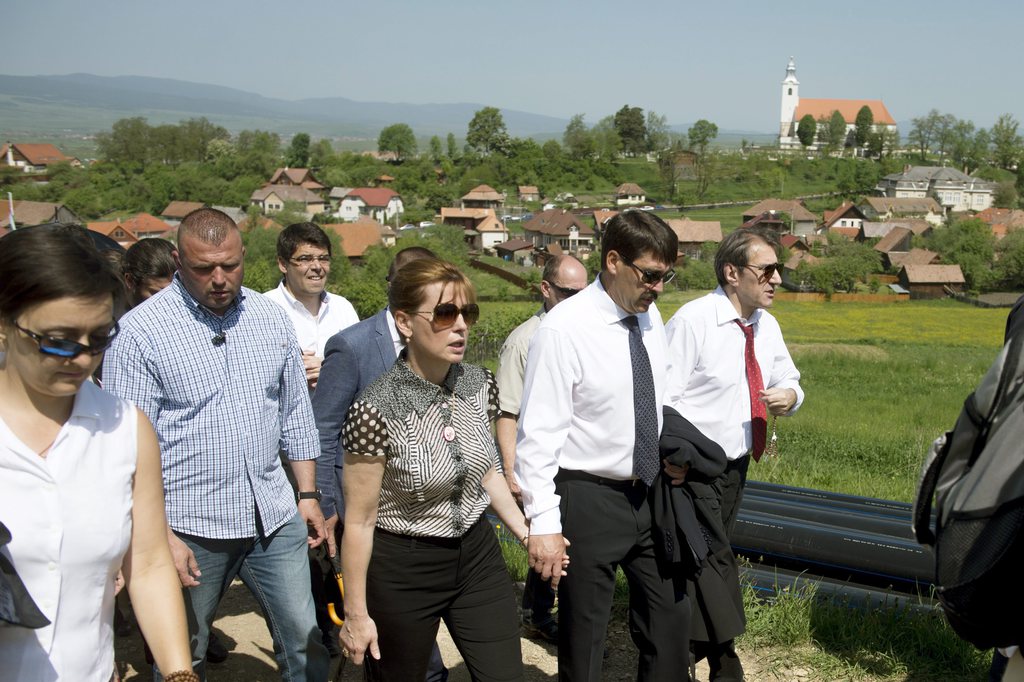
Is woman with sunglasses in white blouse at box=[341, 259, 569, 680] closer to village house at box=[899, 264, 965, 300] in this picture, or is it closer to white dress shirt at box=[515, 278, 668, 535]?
white dress shirt at box=[515, 278, 668, 535]

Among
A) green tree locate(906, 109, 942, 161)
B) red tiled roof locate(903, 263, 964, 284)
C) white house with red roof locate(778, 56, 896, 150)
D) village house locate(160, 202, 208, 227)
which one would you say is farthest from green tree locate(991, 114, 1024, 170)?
village house locate(160, 202, 208, 227)

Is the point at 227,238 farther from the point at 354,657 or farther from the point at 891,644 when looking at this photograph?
the point at 891,644

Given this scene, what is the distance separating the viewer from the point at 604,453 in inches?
130

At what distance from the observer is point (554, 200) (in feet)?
330

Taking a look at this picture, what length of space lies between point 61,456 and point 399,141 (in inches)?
5335

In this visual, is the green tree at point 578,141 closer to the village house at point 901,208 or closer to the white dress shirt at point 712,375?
the village house at point 901,208

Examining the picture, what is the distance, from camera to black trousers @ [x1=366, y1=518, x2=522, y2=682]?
9.37 feet

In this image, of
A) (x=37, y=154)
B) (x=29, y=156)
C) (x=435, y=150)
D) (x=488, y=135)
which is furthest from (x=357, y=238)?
(x=37, y=154)

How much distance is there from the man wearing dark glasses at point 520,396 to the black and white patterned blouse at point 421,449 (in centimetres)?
96

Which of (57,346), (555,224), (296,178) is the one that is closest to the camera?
(57,346)

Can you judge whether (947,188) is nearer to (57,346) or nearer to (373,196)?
(373,196)

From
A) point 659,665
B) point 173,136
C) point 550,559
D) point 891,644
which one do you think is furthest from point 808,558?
point 173,136

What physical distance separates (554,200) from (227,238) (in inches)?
3881

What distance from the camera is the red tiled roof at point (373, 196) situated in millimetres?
93312
